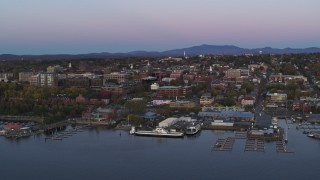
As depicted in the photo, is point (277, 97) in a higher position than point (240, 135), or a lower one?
higher

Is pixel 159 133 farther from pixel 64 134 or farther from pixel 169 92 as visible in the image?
pixel 169 92

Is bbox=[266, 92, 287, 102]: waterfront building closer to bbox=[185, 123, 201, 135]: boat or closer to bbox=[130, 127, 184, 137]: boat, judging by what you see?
bbox=[185, 123, 201, 135]: boat

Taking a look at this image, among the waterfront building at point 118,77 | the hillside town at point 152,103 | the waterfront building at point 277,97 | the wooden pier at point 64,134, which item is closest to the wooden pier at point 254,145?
the hillside town at point 152,103

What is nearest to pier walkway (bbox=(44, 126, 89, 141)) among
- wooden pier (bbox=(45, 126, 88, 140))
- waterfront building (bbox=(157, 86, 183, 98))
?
wooden pier (bbox=(45, 126, 88, 140))

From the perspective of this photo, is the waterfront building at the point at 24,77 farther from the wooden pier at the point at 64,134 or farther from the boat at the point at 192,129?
the boat at the point at 192,129

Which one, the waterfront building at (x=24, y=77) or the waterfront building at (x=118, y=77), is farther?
the waterfront building at (x=118, y=77)

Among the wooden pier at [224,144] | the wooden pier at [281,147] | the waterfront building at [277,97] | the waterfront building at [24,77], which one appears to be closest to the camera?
the wooden pier at [281,147]

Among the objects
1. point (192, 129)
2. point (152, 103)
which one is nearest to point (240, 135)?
point (192, 129)
